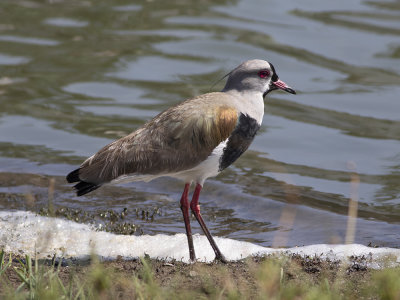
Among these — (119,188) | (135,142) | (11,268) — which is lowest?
(119,188)

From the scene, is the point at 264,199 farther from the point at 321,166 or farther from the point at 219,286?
the point at 219,286

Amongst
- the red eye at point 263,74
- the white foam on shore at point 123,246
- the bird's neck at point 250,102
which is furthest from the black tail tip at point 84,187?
the red eye at point 263,74

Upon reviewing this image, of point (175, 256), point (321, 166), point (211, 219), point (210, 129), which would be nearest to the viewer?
point (210, 129)

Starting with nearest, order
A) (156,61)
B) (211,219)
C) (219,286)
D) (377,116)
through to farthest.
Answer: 1. (219,286)
2. (211,219)
3. (377,116)
4. (156,61)

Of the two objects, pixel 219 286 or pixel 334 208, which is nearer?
pixel 219 286

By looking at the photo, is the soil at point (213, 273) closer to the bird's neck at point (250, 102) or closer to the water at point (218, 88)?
the bird's neck at point (250, 102)

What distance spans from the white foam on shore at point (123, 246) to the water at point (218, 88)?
58 centimetres

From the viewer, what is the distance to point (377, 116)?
34.9ft

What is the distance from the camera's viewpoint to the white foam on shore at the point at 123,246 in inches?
248

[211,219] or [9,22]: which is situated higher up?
[9,22]

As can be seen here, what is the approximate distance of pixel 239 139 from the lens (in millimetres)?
6066

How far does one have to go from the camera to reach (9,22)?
46.9 ft

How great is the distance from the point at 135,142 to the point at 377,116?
5.55 meters

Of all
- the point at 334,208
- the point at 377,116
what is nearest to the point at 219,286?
the point at 334,208
